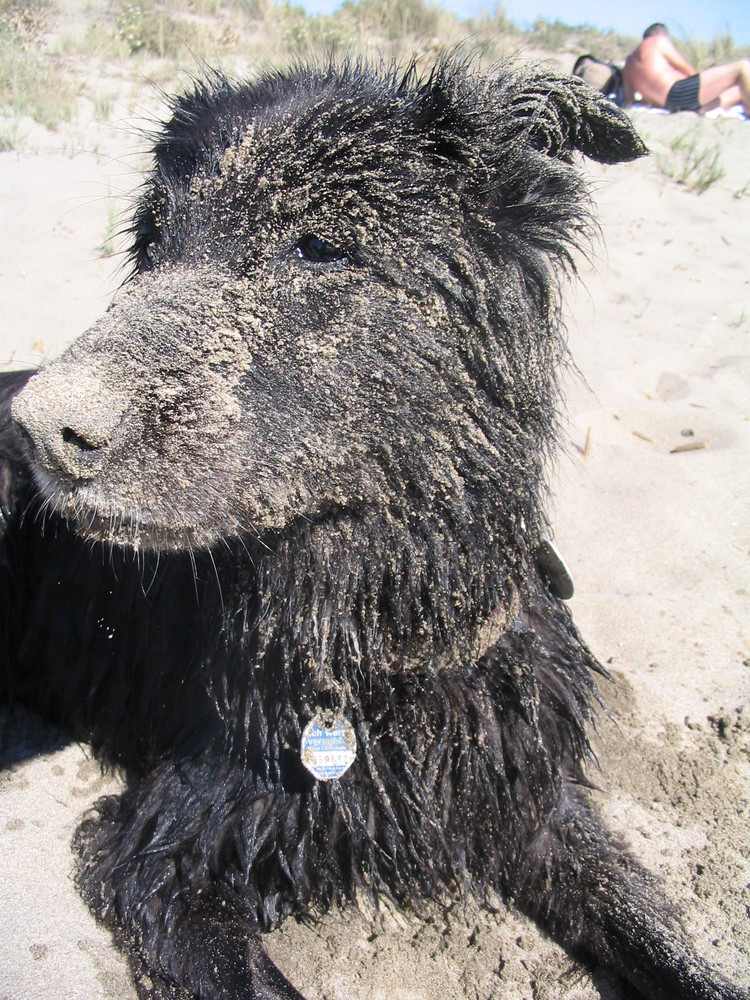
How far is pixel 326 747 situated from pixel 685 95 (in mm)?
9996

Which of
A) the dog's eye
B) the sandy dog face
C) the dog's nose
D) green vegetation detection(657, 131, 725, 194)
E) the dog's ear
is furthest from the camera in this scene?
green vegetation detection(657, 131, 725, 194)

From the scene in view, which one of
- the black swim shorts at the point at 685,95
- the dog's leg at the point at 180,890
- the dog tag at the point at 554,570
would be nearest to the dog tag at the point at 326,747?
the dog's leg at the point at 180,890

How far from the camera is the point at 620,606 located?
11.0ft

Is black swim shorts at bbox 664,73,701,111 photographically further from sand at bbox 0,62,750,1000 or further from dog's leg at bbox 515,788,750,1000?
dog's leg at bbox 515,788,750,1000

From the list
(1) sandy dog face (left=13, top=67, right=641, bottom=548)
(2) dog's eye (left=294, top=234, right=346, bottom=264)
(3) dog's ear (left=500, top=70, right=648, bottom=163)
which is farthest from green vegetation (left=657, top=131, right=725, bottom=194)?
(2) dog's eye (left=294, top=234, right=346, bottom=264)

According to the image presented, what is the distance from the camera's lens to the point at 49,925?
2066 millimetres

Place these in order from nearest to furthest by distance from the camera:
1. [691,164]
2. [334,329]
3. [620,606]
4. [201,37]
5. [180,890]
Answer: [334,329]
[180,890]
[620,606]
[691,164]
[201,37]

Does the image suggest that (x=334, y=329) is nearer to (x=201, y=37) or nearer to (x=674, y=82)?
(x=674, y=82)

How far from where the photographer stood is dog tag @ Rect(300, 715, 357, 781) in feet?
6.33

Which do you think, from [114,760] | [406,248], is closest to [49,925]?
[114,760]

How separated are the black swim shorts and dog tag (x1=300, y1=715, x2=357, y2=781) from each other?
991cm

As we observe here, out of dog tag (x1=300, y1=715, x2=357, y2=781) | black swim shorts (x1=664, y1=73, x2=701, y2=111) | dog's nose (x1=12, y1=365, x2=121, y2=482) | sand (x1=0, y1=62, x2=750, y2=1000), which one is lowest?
sand (x1=0, y1=62, x2=750, y2=1000)

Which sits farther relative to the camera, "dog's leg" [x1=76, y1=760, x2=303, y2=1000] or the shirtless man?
the shirtless man

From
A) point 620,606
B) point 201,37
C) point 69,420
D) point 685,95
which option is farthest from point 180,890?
point 201,37
